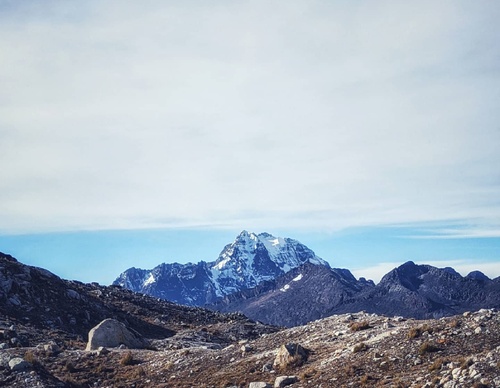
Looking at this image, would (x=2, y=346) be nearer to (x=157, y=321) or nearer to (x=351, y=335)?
(x=351, y=335)

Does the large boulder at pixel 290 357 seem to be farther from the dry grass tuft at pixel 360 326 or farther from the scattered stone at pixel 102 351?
the scattered stone at pixel 102 351

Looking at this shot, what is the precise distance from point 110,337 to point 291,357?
17154 mm

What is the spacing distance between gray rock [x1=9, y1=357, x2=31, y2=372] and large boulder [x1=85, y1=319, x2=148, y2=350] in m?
8.38

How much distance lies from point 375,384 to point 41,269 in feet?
173

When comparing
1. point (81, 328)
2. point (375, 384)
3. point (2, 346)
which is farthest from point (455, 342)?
point (81, 328)


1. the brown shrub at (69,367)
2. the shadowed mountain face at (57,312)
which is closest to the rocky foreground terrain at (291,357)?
the brown shrub at (69,367)

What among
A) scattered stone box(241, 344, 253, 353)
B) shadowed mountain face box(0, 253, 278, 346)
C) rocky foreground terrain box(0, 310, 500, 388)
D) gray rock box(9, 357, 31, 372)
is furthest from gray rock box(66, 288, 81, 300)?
scattered stone box(241, 344, 253, 353)

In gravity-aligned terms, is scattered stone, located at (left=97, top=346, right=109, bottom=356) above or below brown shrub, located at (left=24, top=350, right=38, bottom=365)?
below

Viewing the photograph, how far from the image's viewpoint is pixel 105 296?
236 ft

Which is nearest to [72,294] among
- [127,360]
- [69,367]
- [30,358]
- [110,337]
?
[110,337]

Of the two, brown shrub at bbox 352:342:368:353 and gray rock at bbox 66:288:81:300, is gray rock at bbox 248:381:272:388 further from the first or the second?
gray rock at bbox 66:288:81:300

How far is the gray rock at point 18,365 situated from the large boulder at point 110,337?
8.38 metres

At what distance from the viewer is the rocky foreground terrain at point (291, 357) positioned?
2353 centimetres

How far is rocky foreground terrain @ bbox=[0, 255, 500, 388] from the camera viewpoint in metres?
23.5
